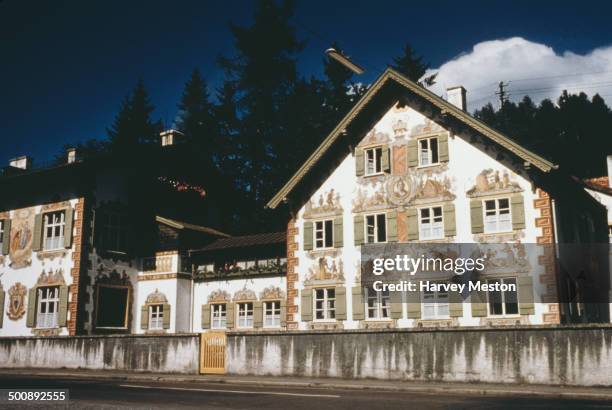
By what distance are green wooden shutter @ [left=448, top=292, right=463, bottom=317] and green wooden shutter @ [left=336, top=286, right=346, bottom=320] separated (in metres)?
4.35

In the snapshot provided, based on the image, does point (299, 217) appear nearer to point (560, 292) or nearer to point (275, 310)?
point (275, 310)

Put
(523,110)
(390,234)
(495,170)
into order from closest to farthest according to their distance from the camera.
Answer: (495,170), (390,234), (523,110)

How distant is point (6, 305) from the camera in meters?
32.2

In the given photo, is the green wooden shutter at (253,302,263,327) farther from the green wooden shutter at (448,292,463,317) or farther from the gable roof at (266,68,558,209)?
the green wooden shutter at (448,292,463,317)

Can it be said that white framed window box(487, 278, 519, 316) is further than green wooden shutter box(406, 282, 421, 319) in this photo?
No

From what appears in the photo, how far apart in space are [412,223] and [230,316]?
32.2 feet

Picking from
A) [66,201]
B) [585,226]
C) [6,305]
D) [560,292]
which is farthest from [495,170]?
[6,305]

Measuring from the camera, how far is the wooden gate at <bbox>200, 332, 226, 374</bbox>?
2225 centimetres

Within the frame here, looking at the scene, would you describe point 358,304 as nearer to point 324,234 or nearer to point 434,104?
point 324,234

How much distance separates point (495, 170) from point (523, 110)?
133 ft

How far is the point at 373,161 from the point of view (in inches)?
1076

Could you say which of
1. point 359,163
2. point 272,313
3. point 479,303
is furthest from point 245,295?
point 479,303

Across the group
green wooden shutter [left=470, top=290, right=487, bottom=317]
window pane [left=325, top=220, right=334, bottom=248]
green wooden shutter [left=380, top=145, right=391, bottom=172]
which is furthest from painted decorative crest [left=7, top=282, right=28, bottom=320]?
green wooden shutter [left=470, top=290, right=487, bottom=317]

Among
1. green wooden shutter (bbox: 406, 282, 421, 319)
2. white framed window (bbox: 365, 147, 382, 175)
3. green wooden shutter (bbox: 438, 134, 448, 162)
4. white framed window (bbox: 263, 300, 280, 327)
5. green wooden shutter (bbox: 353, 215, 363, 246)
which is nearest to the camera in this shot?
green wooden shutter (bbox: 406, 282, 421, 319)
